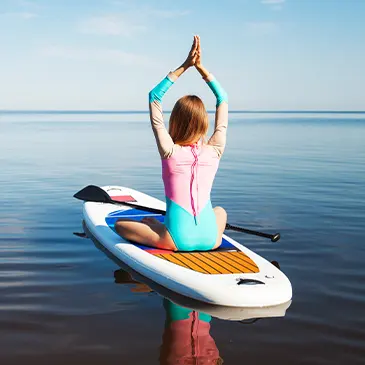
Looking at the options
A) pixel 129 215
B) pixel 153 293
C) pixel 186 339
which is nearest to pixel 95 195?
pixel 129 215

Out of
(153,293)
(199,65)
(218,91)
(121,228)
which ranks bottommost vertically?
(153,293)

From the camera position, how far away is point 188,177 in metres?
5.05

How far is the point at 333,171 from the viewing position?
44.5 feet

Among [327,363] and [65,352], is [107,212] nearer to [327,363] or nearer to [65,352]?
[65,352]

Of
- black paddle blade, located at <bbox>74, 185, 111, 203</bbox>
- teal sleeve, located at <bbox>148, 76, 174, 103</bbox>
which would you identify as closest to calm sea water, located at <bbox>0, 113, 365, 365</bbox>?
black paddle blade, located at <bbox>74, 185, 111, 203</bbox>

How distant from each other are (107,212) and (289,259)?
2.45 meters

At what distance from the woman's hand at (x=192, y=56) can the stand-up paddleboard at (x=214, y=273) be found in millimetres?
1685

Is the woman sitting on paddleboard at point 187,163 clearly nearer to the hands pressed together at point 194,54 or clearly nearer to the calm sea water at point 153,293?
the hands pressed together at point 194,54

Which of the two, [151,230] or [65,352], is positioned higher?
[151,230]

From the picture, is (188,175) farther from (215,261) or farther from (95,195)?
(95,195)

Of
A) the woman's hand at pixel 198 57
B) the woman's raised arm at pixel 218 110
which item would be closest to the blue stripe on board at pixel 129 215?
the woman's raised arm at pixel 218 110

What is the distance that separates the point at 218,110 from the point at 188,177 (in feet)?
2.36

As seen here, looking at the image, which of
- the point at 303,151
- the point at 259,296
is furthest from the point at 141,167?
the point at 259,296

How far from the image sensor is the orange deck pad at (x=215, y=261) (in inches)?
187
